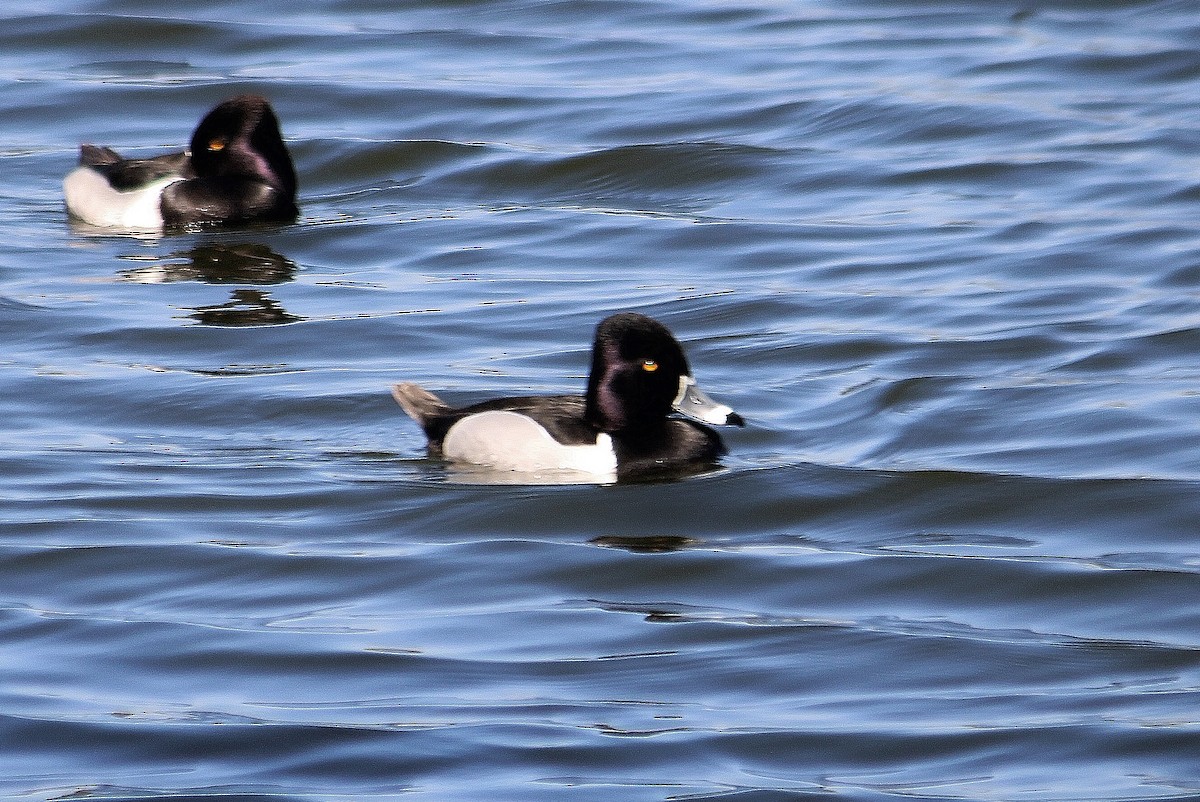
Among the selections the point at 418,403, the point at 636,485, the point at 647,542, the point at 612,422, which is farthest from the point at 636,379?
the point at 647,542

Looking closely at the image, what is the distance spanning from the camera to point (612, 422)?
931 centimetres

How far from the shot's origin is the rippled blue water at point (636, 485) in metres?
6.17

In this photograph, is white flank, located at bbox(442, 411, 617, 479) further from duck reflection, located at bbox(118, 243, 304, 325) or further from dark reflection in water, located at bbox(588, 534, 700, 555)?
duck reflection, located at bbox(118, 243, 304, 325)

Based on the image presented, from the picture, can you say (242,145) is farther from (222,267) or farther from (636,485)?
(636,485)

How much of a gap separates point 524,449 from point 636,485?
48 centimetres

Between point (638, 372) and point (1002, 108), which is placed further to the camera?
point (1002, 108)

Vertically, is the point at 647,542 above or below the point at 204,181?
below

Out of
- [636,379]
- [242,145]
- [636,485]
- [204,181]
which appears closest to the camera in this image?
[636,485]

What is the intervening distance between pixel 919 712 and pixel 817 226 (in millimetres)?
7708

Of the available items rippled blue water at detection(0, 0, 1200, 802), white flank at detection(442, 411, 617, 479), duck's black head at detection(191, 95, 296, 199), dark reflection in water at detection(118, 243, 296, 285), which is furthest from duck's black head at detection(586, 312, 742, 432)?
duck's black head at detection(191, 95, 296, 199)

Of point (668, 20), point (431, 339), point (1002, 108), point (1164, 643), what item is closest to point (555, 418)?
point (431, 339)

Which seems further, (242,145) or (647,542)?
(242,145)

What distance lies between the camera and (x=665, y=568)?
7871 millimetres

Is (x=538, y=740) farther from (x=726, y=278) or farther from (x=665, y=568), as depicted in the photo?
(x=726, y=278)
